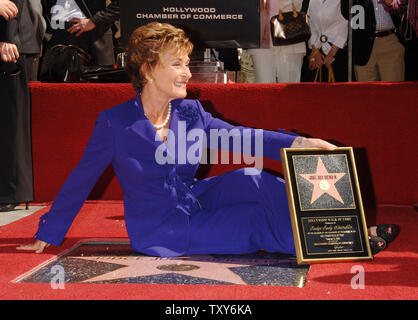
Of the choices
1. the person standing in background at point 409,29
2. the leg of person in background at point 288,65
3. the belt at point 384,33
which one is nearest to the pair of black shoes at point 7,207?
the leg of person in background at point 288,65

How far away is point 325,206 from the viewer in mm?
Result: 2328

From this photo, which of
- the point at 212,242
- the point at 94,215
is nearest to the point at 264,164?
the point at 94,215

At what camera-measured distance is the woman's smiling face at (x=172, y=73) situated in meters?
2.38

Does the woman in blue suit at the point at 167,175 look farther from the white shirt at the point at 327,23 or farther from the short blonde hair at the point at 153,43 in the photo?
the white shirt at the point at 327,23

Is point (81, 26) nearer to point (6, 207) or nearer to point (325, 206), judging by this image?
point (6, 207)

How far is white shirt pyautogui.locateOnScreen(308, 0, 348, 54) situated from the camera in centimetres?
434

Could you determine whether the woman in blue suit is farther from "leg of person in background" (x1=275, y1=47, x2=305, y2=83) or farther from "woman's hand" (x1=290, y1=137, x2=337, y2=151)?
→ "leg of person in background" (x1=275, y1=47, x2=305, y2=83)

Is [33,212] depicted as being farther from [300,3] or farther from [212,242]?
[300,3]

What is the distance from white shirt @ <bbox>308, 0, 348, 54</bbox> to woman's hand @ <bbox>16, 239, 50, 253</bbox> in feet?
8.78

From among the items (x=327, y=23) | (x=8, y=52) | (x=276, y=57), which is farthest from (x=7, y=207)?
(x=327, y=23)

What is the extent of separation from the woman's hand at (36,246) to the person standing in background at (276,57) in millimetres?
2275

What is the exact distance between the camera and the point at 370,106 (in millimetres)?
3510

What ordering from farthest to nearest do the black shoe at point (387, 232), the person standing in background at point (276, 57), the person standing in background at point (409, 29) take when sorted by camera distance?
the person standing in background at point (276, 57) < the person standing in background at point (409, 29) < the black shoe at point (387, 232)
